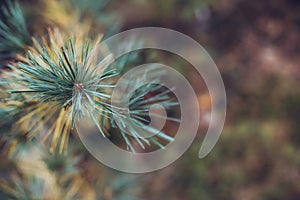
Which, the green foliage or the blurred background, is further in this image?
the blurred background

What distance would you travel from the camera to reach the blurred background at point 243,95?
0.81 metres

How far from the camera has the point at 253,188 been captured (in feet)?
2.69

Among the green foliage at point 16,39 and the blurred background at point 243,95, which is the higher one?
the green foliage at point 16,39

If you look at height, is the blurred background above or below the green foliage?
below

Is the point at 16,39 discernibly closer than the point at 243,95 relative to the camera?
Yes

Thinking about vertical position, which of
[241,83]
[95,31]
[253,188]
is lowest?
[253,188]

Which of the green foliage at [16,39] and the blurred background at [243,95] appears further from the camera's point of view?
the blurred background at [243,95]

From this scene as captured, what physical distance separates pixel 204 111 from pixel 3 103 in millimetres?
506

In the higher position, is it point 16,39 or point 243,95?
point 16,39

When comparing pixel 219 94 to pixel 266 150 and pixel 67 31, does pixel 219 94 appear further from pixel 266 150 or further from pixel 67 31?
pixel 67 31

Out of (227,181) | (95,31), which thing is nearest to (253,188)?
(227,181)

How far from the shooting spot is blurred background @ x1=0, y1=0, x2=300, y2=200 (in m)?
0.81

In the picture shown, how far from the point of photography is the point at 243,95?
85 cm

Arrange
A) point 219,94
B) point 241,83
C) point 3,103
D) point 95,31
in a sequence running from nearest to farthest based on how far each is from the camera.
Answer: point 3,103 < point 95,31 < point 219,94 < point 241,83
